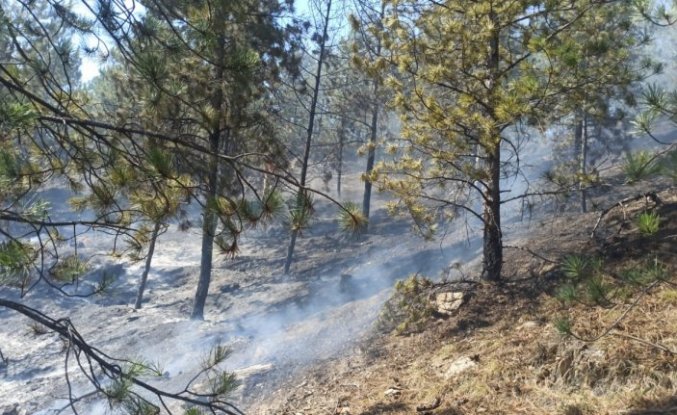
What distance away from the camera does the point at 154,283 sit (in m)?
21.0

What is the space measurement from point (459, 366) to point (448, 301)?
1.70m

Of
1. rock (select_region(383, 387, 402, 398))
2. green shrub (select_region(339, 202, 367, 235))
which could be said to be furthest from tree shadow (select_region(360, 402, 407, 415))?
green shrub (select_region(339, 202, 367, 235))

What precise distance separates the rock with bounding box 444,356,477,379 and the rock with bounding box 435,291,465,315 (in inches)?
55.7

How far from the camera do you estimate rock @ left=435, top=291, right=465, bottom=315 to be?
6985 mm

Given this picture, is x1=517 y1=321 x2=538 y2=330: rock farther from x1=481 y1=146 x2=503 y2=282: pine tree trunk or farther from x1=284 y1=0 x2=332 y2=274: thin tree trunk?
x1=284 y1=0 x2=332 y2=274: thin tree trunk

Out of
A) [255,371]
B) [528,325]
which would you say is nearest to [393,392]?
[528,325]

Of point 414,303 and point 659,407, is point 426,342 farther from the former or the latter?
point 659,407

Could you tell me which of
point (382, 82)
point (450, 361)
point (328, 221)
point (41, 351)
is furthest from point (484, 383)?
point (328, 221)

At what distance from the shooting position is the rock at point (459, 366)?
17.6ft

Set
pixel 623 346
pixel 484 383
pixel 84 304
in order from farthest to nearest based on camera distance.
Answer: pixel 84 304
pixel 484 383
pixel 623 346

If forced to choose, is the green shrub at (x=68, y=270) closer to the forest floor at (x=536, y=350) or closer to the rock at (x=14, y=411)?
the forest floor at (x=536, y=350)

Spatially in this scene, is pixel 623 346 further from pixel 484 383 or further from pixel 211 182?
pixel 211 182

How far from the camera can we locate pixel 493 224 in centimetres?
692

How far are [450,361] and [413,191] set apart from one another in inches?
89.4
